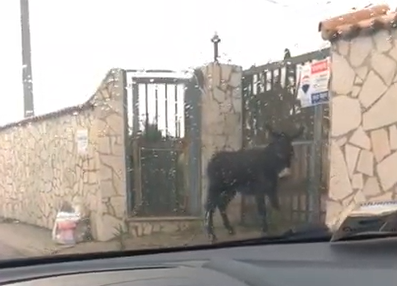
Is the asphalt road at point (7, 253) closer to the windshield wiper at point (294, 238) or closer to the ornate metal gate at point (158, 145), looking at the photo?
the windshield wiper at point (294, 238)

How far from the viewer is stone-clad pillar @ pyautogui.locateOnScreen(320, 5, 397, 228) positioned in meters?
3.19

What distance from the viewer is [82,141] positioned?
223 centimetres

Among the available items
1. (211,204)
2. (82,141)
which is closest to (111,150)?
(82,141)

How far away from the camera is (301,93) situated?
2830 millimetres

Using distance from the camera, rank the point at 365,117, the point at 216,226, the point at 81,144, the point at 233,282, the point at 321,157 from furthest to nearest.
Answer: the point at 365,117, the point at 321,157, the point at 81,144, the point at 216,226, the point at 233,282

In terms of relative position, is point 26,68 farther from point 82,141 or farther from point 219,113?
point 219,113

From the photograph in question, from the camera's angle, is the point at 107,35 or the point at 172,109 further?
the point at 172,109

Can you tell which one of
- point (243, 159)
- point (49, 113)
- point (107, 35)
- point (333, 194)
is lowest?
point (333, 194)

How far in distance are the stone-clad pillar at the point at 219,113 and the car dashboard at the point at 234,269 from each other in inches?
Result: 37.5

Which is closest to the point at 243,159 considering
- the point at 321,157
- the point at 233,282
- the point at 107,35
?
the point at 107,35

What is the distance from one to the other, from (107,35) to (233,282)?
1.02m

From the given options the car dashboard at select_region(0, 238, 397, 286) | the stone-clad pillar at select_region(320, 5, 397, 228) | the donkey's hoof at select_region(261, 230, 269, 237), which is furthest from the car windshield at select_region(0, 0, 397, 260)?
the stone-clad pillar at select_region(320, 5, 397, 228)

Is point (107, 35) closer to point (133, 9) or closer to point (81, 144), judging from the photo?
point (133, 9)

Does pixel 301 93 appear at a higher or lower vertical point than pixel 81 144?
higher
